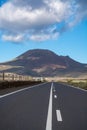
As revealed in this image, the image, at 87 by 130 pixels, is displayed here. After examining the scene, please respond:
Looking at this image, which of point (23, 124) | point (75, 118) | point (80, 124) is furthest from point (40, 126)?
point (75, 118)

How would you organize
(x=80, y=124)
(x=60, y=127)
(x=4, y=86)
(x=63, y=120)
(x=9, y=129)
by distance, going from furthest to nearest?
(x=4, y=86) → (x=63, y=120) → (x=80, y=124) → (x=60, y=127) → (x=9, y=129)

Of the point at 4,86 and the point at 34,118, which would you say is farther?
the point at 4,86

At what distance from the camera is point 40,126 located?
10891 mm

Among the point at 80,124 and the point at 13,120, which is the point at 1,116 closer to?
the point at 13,120

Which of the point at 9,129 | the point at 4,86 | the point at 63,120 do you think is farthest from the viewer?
the point at 4,86

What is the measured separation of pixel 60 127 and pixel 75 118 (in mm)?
2304

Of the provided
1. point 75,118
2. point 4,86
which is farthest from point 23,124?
point 4,86

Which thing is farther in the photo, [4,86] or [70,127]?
[4,86]

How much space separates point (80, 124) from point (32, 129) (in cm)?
202

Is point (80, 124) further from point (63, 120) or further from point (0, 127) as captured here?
point (0, 127)

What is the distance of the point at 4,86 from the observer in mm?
43688

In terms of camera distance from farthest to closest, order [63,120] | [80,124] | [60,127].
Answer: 1. [63,120]
2. [80,124]
3. [60,127]

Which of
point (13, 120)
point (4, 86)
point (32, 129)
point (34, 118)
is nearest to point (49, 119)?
point (34, 118)

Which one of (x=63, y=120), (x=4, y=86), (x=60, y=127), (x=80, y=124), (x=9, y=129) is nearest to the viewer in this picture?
(x=9, y=129)
